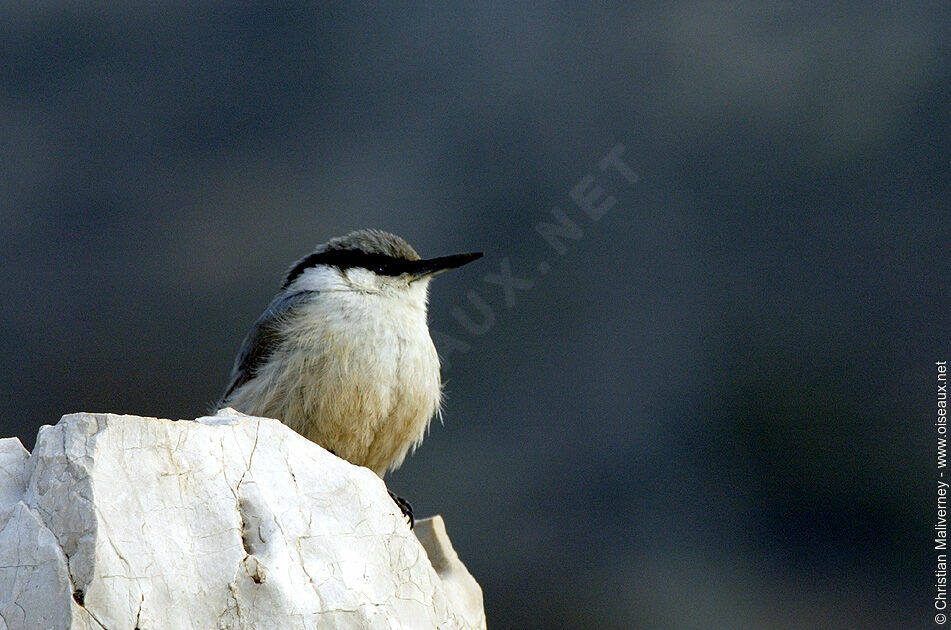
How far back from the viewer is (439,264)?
11.7 ft

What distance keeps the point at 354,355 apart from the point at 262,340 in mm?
472

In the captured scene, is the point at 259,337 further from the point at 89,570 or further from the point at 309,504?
the point at 89,570

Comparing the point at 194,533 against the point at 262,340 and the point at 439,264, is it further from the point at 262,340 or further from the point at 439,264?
the point at 439,264

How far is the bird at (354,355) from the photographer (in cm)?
328

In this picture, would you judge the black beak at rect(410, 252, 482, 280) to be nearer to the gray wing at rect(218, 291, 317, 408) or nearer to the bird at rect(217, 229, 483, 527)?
the bird at rect(217, 229, 483, 527)

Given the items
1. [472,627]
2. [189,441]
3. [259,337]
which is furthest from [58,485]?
[259,337]

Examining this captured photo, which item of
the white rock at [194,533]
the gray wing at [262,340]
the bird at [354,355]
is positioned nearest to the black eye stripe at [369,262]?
the bird at [354,355]

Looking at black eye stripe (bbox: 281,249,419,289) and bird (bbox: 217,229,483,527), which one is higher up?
black eye stripe (bbox: 281,249,419,289)

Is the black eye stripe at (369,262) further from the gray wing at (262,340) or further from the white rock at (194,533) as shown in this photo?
the white rock at (194,533)

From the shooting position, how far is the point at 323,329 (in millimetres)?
3379

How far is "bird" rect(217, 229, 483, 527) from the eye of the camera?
10.8ft

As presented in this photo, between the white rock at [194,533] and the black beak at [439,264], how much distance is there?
1.34 meters

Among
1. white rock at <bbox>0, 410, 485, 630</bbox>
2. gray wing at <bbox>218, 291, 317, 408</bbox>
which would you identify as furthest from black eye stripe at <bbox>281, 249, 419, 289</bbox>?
white rock at <bbox>0, 410, 485, 630</bbox>

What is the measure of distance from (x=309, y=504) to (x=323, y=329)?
1.26m
